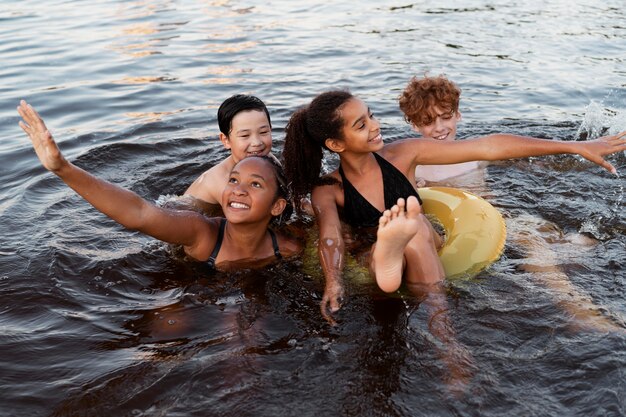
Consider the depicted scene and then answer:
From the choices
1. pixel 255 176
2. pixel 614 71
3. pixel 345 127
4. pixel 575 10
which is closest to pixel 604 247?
pixel 345 127

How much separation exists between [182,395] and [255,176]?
1.55 meters

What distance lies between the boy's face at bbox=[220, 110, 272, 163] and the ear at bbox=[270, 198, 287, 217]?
2.72 feet

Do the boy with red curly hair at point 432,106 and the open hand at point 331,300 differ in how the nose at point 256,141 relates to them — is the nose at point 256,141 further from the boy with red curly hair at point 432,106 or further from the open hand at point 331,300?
the open hand at point 331,300

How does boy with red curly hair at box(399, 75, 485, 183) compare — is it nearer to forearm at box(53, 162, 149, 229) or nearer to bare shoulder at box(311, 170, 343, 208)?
bare shoulder at box(311, 170, 343, 208)

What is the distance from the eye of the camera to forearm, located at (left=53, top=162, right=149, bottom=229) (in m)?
3.46

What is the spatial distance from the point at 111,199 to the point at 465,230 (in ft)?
7.23

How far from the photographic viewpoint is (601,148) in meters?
4.30

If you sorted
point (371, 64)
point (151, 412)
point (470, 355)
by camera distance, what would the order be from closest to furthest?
point (151, 412), point (470, 355), point (371, 64)

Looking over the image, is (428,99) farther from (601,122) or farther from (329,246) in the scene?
(601,122)

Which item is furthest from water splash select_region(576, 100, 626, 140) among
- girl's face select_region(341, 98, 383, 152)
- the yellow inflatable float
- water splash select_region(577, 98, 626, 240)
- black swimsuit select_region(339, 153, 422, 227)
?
girl's face select_region(341, 98, 383, 152)

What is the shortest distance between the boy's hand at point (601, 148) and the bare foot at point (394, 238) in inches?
54.2

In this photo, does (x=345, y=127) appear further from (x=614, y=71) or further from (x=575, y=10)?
(x=575, y=10)

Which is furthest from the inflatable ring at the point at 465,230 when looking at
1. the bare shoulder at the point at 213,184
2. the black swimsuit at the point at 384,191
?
the bare shoulder at the point at 213,184

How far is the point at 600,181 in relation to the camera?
6.02 metres
